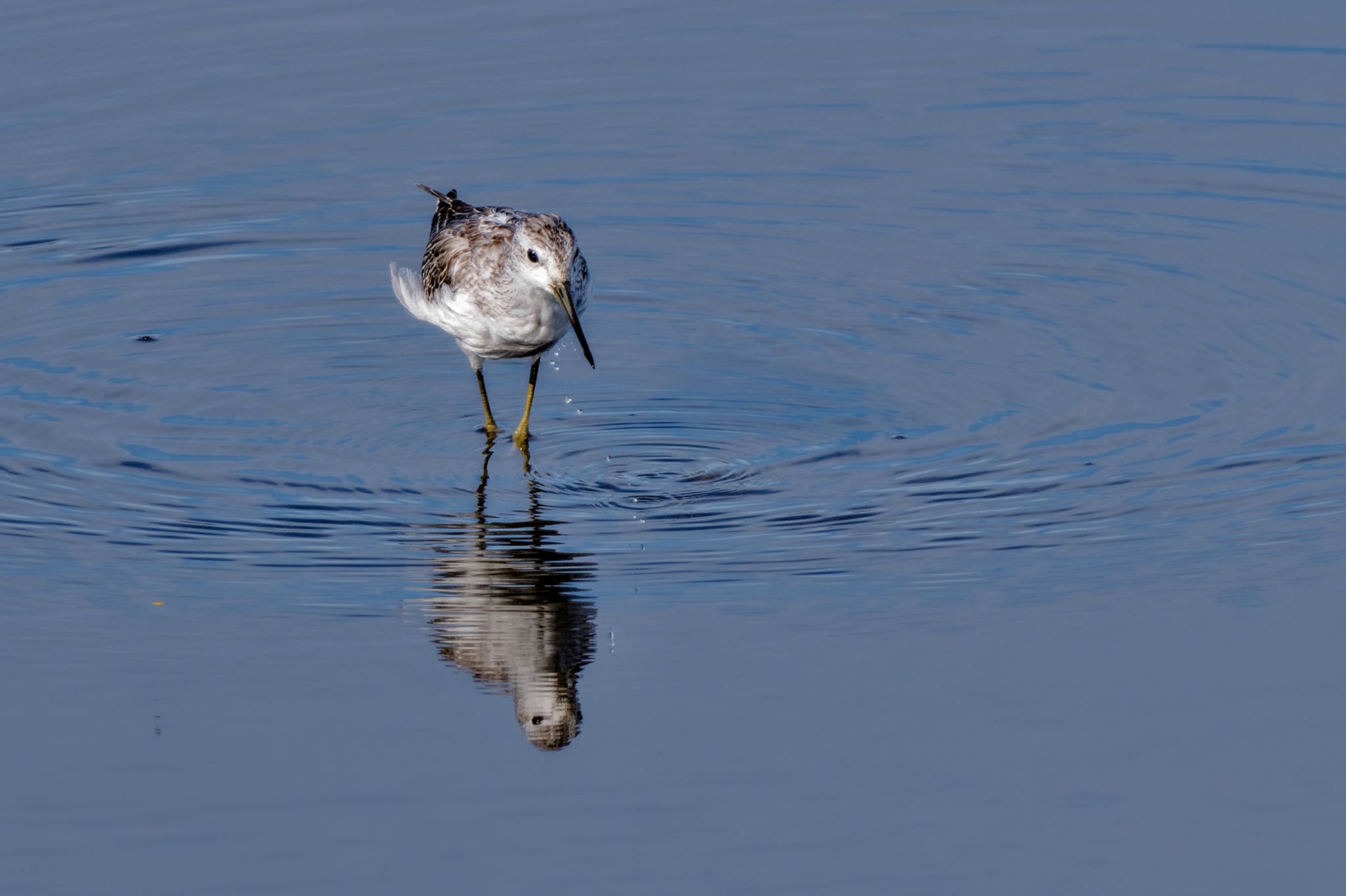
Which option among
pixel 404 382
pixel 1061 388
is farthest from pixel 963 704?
pixel 404 382

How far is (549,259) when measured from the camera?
408 inches

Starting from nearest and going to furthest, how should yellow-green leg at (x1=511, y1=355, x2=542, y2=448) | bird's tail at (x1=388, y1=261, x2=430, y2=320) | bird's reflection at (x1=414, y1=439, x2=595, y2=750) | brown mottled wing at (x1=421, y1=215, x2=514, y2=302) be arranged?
bird's reflection at (x1=414, y1=439, x2=595, y2=750) → yellow-green leg at (x1=511, y1=355, x2=542, y2=448) → brown mottled wing at (x1=421, y1=215, x2=514, y2=302) → bird's tail at (x1=388, y1=261, x2=430, y2=320)

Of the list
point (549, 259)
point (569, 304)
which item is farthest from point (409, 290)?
point (569, 304)

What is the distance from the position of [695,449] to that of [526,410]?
1.26 metres

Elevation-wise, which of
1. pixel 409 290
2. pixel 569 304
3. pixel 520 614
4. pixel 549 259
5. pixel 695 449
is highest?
pixel 409 290

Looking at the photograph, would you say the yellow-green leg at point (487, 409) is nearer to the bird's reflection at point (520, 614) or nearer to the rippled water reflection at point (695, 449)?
the rippled water reflection at point (695, 449)

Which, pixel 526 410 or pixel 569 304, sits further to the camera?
pixel 526 410

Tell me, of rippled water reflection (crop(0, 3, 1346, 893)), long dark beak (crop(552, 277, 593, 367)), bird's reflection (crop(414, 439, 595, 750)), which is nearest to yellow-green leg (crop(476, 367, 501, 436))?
rippled water reflection (crop(0, 3, 1346, 893))

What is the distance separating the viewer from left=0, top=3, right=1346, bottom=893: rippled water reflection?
658 centimetres

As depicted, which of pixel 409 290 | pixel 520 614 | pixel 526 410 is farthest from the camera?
pixel 409 290

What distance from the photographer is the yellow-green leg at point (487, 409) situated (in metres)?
11.0

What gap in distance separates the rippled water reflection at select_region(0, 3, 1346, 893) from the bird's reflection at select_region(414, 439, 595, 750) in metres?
0.03

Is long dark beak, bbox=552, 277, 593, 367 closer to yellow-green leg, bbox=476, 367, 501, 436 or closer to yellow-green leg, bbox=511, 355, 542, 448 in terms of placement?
yellow-green leg, bbox=511, 355, 542, 448

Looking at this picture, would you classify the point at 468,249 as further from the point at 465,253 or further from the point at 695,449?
the point at 695,449
